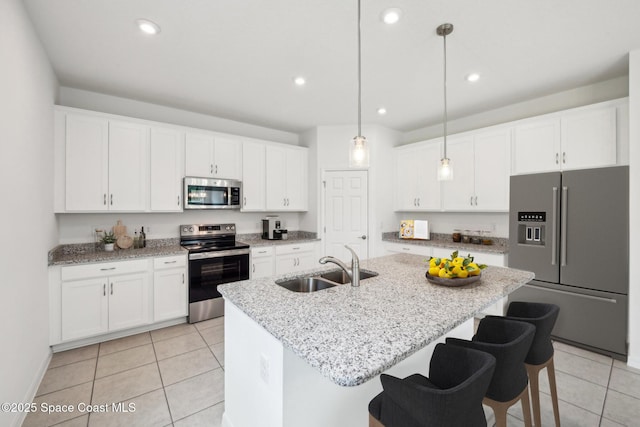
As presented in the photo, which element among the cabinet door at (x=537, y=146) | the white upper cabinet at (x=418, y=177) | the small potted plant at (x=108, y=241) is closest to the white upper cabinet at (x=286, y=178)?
the white upper cabinet at (x=418, y=177)

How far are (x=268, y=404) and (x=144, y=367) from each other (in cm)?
188

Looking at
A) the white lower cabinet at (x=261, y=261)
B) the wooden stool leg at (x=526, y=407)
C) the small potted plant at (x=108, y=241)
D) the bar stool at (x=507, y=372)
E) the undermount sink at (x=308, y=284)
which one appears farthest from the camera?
the white lower cabinet at (x=261, y=261)

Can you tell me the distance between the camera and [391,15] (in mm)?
1982

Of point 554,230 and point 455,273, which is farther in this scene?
point 554,230

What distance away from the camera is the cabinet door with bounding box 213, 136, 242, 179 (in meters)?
3.93

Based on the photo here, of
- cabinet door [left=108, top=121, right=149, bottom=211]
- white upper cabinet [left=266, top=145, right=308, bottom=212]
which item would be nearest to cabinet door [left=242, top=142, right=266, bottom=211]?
white upper cabinet [left=266, top=145, right=308, bottom=212]

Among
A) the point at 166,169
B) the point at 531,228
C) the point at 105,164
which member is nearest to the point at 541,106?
the point at 531,228

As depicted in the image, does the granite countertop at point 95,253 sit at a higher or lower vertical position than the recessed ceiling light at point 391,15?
lower

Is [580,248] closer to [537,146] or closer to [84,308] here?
[537,146]

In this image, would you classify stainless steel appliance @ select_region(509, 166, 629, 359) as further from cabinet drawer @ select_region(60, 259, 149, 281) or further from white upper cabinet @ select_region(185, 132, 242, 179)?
cabinet drawer @ select_region(60, 259, 149, 281)

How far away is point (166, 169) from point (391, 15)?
3.02 metres

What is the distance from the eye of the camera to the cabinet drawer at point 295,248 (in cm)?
425

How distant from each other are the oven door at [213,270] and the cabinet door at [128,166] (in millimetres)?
940

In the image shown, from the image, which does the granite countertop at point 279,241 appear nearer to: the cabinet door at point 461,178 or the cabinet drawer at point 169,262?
the cabinet drawer at point 169,262
